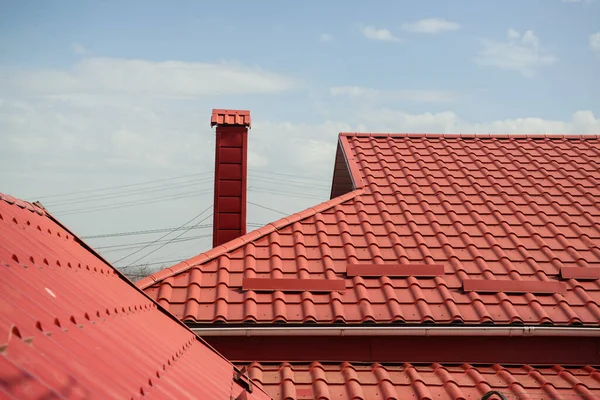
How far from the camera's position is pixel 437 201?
985 cm

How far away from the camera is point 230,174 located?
1031 cm

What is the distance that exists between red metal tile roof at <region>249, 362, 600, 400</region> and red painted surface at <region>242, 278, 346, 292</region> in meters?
0.90

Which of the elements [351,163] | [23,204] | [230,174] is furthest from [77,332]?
[351,163]

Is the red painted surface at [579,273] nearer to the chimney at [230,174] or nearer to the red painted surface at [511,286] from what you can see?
the red painted surface at [511,286]

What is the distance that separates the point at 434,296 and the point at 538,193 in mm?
3671

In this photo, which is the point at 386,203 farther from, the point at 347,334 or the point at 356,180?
the point at 347,334

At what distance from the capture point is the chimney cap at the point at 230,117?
10.3 meters

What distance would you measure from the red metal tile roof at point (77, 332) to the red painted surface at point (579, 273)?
15.8 feet

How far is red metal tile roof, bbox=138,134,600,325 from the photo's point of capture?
743 cm

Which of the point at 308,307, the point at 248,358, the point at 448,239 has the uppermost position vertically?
→ the point at 448,239

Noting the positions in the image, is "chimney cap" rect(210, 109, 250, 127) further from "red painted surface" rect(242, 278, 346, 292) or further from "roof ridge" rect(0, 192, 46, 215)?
"roof ridge" rect(0, 192, 46, 215)

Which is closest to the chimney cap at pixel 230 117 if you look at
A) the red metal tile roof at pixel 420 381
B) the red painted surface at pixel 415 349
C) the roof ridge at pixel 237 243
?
the roof ridge at pixel 237 243

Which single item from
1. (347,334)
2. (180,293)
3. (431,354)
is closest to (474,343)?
(431,354)

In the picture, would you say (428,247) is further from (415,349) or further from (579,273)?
(579,273)
